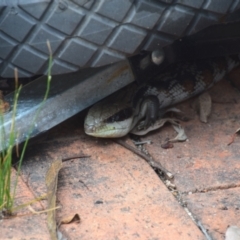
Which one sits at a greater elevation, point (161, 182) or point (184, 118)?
point (184, 118)

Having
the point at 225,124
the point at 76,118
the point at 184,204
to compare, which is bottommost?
the point at 184,204

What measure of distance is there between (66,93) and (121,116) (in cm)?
29

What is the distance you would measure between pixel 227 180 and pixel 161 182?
25cm

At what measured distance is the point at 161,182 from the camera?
234 cm

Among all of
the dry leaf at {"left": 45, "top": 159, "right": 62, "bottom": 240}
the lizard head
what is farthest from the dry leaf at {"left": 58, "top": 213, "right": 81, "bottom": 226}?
the lizard head

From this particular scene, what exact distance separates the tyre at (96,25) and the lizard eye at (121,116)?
15.2 inches

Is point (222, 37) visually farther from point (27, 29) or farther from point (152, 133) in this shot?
point (27, 29)

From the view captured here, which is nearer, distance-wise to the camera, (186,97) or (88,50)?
(88,50)

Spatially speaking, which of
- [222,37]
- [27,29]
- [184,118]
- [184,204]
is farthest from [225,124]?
[27,29]

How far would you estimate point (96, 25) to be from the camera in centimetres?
222

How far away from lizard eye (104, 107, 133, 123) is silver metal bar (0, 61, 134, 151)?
4.6 inches

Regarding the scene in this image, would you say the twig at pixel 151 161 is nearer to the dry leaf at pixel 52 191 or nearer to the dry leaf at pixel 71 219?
the dry leaf at pixel 52 191

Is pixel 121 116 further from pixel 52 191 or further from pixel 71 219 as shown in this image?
pixel 71 219

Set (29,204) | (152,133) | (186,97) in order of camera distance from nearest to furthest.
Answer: (29,204) → (152,133) → (186,97)
